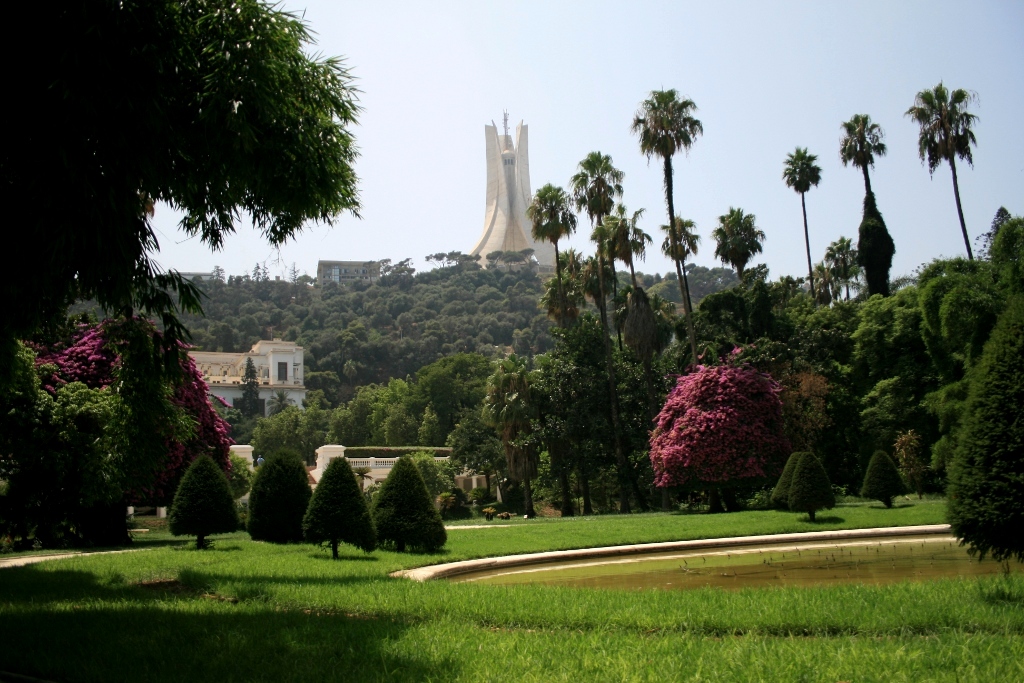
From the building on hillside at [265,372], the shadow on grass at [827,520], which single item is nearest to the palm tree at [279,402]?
the building on hillside at [265,372]

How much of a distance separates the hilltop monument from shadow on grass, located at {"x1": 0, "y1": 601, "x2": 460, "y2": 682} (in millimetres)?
145212

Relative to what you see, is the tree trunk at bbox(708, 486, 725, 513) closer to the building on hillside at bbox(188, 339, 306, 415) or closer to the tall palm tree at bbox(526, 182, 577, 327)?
the tall palm tree at bbox(526, 182, 577, 327)

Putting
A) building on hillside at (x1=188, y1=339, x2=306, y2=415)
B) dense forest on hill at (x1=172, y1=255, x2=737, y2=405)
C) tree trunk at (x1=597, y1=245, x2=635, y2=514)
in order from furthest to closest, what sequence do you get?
1. dense forest on hill at (x1=172, y1=255, x2=737, y2=405)
2. building on hillside at (x1=188, y1=339, x2=306, y2=415)
3. tree trunk at (x1=597, y1=245, x2=635, y2=514)

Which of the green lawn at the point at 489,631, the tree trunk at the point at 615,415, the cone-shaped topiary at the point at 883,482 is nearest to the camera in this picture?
the green lawn at the point at 489,631

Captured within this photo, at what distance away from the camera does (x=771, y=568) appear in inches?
550

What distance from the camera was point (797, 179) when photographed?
4359cm

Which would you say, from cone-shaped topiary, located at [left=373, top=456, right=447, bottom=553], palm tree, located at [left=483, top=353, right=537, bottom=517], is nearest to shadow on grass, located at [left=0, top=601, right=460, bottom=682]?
cone-shaped topiary, located at [left=373, top=456, right=447, bottom=553]

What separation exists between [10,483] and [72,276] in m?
12.7

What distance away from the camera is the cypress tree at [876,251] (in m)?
40.3

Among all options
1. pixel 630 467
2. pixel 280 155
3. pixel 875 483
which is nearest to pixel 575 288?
pixel 630 467

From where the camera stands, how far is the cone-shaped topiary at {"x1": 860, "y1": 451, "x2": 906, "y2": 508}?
74.9 ft

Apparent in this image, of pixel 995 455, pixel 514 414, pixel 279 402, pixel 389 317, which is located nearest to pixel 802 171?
pixel 514 414

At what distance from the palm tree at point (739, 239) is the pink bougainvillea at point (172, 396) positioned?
25.7 meters

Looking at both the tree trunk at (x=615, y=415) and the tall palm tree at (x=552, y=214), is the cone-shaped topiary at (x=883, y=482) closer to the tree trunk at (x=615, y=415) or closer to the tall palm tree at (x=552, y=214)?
the tree trunk at (x=615, y=415)
